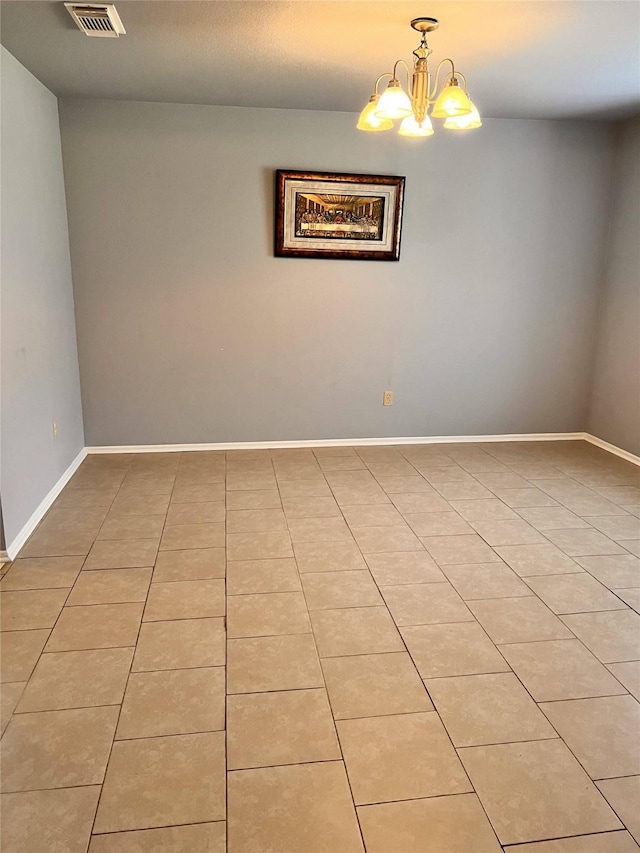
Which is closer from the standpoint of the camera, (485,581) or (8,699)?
(8,699)

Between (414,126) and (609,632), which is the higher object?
(414,126)

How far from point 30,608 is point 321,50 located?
2786 millimetres

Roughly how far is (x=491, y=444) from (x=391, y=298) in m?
1.39

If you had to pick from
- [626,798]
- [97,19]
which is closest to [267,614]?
[626,798]

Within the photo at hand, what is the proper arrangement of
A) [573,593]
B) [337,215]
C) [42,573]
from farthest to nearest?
[337,215] → [42,573] → [573,593]

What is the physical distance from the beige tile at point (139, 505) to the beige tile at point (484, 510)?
1674 mm

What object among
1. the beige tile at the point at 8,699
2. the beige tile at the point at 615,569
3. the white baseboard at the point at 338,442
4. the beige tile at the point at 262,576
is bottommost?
the beige tile at the point at 8,699

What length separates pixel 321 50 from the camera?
2.93 m

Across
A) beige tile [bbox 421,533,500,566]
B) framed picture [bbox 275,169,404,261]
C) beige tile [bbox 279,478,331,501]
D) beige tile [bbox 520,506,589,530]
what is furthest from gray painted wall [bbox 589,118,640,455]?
beige tile [bbox 279,478,331,501]

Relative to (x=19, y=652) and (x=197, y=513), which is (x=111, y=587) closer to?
(x=19, y=652)

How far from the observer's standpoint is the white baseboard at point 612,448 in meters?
4.46

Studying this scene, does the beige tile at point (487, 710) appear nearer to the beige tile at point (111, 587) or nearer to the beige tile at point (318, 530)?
the beige tile at point (318, 530)

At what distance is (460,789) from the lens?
1.66 meters

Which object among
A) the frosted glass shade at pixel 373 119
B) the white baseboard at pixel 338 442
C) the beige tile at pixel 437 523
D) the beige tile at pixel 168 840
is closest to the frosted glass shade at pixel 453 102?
the frosted glass shade at pixel 373 119
